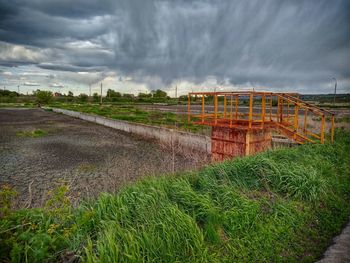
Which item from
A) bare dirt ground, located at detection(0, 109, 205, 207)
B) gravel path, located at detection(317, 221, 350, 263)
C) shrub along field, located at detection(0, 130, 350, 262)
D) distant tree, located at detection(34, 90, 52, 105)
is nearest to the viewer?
shrub along field, located at detection(0, 130, 350, 262)

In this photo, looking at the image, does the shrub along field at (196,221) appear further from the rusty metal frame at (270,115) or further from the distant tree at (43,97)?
the distant tree at (43,97)

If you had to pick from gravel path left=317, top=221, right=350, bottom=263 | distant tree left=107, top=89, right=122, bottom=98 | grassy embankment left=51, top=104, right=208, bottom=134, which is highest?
distant tree left=107, top=89, right=122, bottom=98

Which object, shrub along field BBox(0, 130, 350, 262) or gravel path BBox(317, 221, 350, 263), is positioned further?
gravel path BBox(317, 221, 350, 263)

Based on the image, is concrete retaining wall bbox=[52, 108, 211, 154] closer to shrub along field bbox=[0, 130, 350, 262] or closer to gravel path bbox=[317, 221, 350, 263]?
shrub along field bbox=[0, 130, 350, 262]

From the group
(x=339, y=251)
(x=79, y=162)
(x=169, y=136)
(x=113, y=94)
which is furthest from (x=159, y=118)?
(x=113, y=94)

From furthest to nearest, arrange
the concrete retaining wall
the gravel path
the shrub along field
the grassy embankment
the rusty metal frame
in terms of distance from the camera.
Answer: the grassy embankment
the concrete retaining wall
the rusty metal frame
the gravel path
the shrub along field

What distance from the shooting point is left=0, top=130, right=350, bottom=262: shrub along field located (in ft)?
11.4

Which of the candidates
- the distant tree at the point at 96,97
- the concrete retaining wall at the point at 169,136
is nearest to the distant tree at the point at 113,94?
the distant tree at the point at 96,97

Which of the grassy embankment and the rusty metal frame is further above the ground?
the rusty metal frame

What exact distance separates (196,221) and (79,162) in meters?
10.6

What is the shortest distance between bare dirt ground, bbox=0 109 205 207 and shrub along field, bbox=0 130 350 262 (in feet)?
7.01

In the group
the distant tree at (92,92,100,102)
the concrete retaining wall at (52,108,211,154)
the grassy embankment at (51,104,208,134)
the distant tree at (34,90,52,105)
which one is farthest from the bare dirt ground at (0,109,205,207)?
the distant tree at (92,92,100,102)

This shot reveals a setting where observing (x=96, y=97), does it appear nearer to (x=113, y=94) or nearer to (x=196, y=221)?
(x=113, y=94)

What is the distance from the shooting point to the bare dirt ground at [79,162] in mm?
9302
